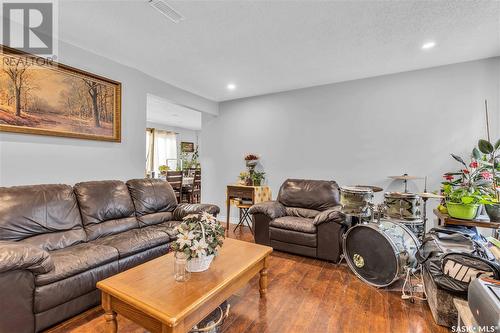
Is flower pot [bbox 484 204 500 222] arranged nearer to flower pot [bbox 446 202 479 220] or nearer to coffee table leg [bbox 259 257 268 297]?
flower pot [bbox 446 202 479 220]

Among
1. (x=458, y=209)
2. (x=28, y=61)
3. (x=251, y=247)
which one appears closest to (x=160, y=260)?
(x=251, y=247)

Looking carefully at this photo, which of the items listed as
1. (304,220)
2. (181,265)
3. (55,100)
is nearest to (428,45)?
(304,220)

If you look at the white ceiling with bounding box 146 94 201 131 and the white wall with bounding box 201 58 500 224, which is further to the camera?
the white ceiling with bounding box 146 94 201 131

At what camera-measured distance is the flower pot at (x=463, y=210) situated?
226 centimetres

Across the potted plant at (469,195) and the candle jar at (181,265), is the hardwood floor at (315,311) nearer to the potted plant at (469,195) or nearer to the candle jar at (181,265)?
the candle jar at (181,265)

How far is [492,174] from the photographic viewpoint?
2.42m

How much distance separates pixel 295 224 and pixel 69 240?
8.26 ft

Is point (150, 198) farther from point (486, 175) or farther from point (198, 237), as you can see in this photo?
point (486, 175)

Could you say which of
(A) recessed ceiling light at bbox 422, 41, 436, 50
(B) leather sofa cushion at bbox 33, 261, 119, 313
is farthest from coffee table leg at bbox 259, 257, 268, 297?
(A) recessed ceiling light at bbox 422, 41, 436, 50

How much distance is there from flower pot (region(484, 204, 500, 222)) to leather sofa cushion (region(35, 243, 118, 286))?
3.65 meters

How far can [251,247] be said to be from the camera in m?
2.14

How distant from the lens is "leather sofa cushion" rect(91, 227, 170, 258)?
217 centimetres

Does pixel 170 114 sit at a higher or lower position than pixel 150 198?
higher

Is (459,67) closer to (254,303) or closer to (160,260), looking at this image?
(254,303)
